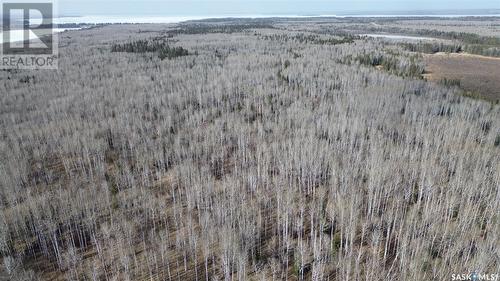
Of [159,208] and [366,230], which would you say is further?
[159,208]

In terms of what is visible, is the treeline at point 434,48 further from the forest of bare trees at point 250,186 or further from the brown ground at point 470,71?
the forest of bare trees at point 250,186

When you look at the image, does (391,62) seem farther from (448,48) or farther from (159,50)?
(159,50)

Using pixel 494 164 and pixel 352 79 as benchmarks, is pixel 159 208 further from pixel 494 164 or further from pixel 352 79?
pixel 352 79

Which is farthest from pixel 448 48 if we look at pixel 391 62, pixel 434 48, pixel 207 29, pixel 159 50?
pixel 207 29

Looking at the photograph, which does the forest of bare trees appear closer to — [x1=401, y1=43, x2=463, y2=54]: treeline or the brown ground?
the brown ground

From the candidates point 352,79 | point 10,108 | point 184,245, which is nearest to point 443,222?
point 184,245

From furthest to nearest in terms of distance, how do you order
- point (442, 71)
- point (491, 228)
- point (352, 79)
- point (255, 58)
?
point (255, 58) → point (442, 71) → point (352, 79) → point (491, 228)

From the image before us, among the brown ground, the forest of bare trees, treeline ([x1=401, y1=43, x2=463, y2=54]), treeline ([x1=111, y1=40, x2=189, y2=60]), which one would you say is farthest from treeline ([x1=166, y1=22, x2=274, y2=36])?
the forest of bare trees

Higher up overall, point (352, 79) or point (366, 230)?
point (352, 79)
